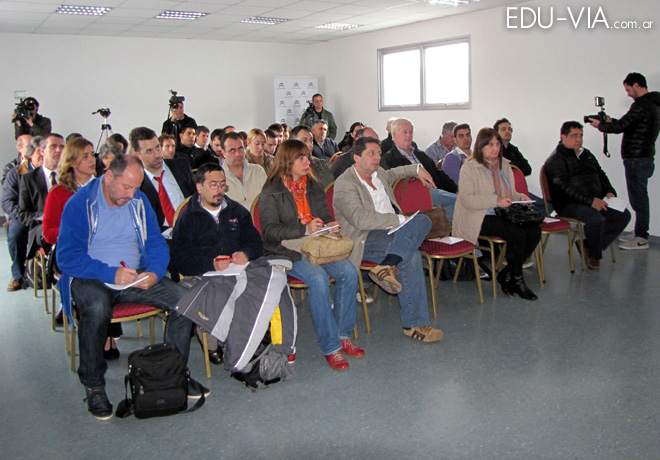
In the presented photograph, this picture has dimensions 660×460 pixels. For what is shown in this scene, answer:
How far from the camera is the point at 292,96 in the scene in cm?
1127

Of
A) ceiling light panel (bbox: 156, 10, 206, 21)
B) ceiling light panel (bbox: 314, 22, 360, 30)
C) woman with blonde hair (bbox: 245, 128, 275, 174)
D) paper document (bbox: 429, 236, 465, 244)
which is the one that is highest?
ceiling light panel (bbox: 314, 22, 360, 30)

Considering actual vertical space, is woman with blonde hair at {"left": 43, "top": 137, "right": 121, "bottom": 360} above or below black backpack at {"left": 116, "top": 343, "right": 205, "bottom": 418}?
above

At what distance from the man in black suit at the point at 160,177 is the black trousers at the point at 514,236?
2.30 meters

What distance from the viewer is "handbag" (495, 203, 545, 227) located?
4.36 m

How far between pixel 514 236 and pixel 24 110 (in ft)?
22.5

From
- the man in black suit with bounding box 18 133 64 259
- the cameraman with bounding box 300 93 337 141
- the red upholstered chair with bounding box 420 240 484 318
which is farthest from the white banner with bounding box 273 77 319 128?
the red upholstered chair with bounding box 420 240 484 318

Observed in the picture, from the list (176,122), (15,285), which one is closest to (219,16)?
(176,122)

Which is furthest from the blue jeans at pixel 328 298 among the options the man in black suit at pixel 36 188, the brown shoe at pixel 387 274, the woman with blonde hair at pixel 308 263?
the man in black suit at pixel 36 188

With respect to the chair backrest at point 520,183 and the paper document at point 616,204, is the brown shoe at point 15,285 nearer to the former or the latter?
the chair backrest at point 520,183

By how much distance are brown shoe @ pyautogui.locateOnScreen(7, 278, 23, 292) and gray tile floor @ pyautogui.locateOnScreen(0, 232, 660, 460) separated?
979mm

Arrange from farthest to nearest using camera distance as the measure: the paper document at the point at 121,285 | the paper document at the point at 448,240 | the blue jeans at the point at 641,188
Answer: the blue jeans at the point at 641,188, the paper document at the point at 448,240, the paper document at the point at 121,285

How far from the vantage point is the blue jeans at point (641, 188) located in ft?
19.9

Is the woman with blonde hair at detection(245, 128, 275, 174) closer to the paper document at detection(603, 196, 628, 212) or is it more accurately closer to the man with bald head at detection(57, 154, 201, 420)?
the man with bald head at detection(57, 154, 201, 420)

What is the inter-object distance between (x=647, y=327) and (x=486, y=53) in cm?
566
